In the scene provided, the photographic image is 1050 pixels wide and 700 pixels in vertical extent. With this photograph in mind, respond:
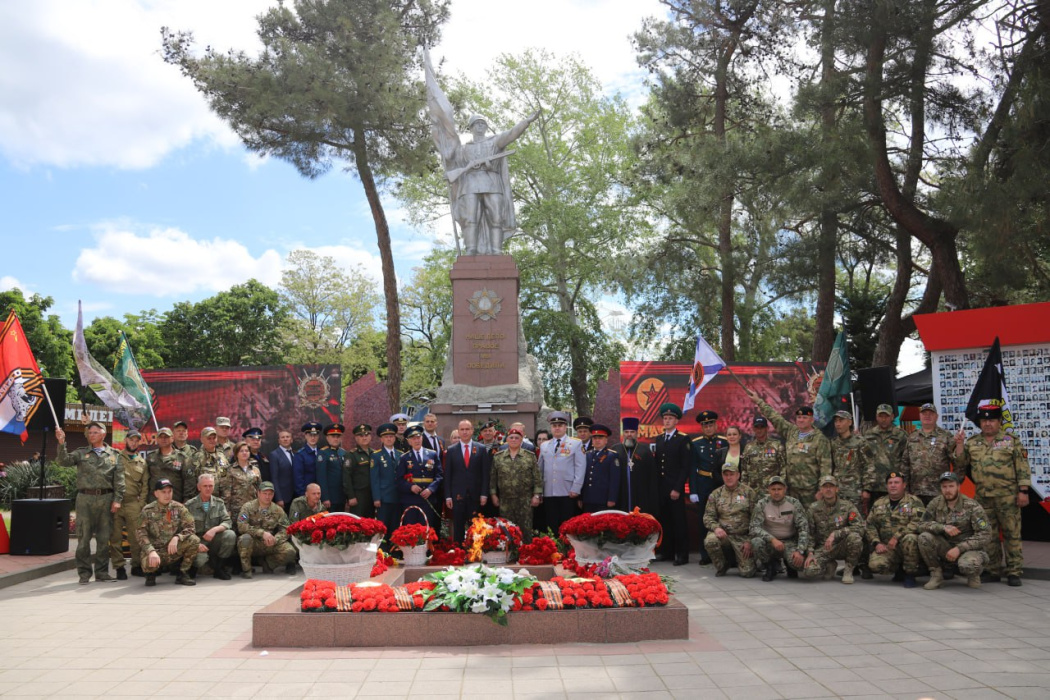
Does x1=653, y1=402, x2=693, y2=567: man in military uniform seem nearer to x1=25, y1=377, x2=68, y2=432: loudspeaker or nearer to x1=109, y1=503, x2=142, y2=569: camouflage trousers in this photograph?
x1=109, y1=503, x2=142, y2=569: camouflage trousers

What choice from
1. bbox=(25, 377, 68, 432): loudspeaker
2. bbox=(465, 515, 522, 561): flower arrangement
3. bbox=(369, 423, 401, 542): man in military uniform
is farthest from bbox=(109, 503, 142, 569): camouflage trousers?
bbox=(465, 515, 522, 561): flower arrangement

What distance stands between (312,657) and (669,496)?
16.7 ft

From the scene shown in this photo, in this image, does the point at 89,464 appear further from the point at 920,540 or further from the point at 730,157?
the point at 730,157

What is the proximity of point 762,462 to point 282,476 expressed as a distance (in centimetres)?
529

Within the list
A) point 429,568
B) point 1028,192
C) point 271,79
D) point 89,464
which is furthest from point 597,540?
point 271,79

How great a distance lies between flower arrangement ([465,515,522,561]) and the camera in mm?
7453

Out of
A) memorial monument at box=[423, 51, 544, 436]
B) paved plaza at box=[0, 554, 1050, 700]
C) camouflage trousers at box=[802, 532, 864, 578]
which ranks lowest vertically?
paved plaza at box=[0, 554, 1050, 700]

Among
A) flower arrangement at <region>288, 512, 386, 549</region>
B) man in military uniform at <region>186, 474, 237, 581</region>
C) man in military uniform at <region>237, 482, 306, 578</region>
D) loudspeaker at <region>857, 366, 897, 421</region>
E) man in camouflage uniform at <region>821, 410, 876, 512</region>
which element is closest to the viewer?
flower arrangement at <region>288, 512, 386, 549</region>

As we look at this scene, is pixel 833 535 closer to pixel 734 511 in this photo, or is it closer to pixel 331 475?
pixel 734 511

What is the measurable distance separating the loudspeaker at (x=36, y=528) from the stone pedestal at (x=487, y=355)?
5.16 meters

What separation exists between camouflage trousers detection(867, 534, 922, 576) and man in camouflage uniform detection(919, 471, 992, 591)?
0.22 feet

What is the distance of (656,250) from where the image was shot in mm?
21188

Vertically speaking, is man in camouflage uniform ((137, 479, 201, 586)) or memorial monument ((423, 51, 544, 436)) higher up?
memorial monument ((423, 51, 544, 436))

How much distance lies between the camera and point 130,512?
8.59 meters
